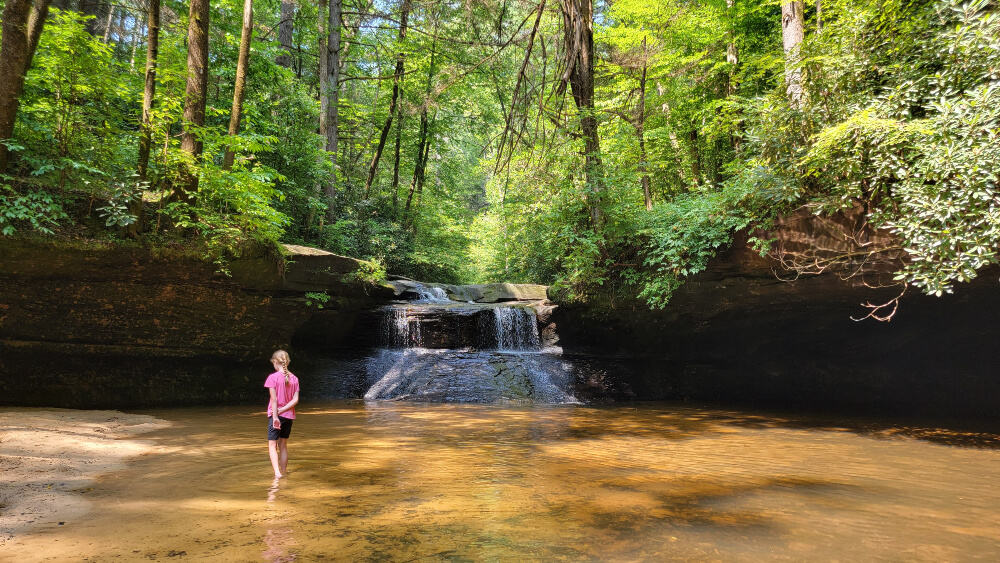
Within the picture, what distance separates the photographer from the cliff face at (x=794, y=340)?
9.57 metres

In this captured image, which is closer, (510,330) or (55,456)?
(55,456)

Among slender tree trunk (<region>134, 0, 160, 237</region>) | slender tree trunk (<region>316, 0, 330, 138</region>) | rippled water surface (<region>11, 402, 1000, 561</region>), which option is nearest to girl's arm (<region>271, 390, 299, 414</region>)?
rippled water surface (<region>11, 402, 1000, 561</region>)

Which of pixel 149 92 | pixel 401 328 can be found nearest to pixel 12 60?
pixel 149 92

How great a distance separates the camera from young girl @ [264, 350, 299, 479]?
186 inches

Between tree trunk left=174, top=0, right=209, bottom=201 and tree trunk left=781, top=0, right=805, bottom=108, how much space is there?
1057 centimetres

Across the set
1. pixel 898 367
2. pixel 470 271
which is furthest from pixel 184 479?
pixel 470 271

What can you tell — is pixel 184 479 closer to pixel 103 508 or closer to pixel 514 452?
pixel 103 508

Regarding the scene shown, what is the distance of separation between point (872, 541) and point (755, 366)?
10.3 m

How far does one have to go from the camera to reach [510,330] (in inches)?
540

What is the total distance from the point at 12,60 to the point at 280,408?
25.3 feet

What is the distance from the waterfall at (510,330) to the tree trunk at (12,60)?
9952 millimetres

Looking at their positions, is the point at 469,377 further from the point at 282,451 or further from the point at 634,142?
the point at 634,142

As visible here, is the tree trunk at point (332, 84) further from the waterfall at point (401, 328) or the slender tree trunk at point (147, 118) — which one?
the slender tree trunk at point (147, 118)

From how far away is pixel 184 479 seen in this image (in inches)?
184
